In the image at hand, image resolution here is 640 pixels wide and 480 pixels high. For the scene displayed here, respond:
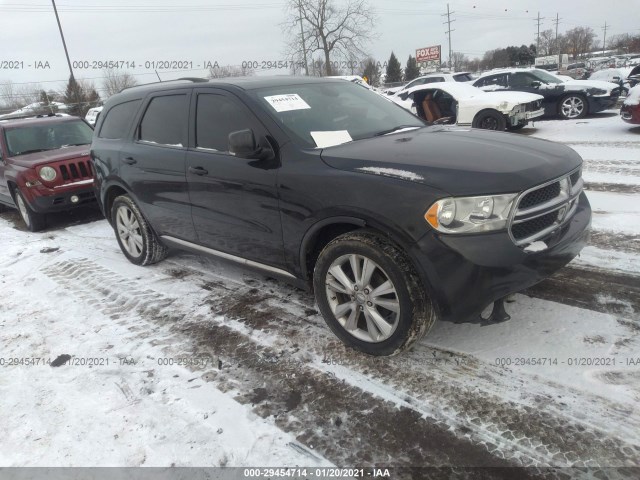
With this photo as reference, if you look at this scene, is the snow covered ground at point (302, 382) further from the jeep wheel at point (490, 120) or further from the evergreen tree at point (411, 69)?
the evergreen tree at point (411, 69)

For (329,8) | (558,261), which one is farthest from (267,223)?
(329,8)

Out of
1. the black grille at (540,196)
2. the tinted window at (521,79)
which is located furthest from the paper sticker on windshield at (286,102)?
the tinted window at (521,79)

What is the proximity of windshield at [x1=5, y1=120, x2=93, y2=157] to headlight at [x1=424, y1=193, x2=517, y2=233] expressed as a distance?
24.6 ft

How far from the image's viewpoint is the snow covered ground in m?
2.33

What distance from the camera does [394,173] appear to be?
272 centimetres

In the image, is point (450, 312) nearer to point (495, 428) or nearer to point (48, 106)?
point (495, 428)

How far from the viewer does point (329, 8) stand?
132ft

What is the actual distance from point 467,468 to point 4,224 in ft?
28.8

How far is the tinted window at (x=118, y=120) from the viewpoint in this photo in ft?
15.8

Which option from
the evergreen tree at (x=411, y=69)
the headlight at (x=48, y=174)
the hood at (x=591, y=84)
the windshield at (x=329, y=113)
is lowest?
the headlight at (x=48, y=174)

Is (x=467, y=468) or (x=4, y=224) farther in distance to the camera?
(x=4, y=224)

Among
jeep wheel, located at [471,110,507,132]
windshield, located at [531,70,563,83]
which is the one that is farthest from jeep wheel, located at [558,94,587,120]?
jeep wheel, located at [471,110,507,132]

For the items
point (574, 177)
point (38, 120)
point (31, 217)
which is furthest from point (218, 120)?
point (38, 120)

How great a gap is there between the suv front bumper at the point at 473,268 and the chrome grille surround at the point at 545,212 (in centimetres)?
10
